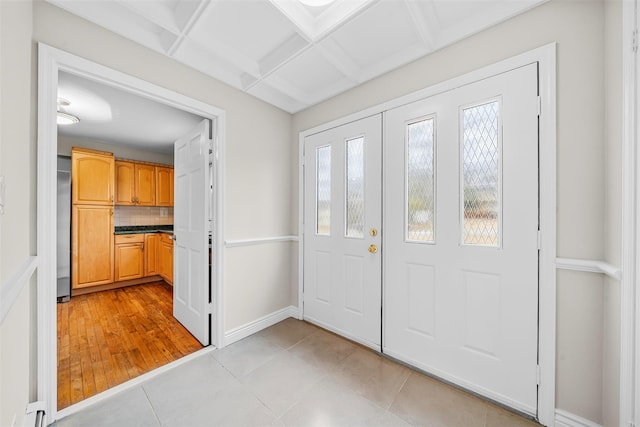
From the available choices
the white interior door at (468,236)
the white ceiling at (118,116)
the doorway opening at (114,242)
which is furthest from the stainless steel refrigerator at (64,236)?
the white interior door at (468,236)

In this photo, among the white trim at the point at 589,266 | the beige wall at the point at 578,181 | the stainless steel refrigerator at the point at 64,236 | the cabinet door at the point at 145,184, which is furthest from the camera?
the cabinet door at the point at 145,184

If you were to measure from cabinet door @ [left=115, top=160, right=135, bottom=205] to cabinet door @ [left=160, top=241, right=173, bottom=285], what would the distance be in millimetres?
958

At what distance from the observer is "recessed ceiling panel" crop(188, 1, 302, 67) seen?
161 cm

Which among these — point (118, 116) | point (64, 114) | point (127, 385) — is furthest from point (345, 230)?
point (64, 114)

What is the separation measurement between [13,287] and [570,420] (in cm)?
260

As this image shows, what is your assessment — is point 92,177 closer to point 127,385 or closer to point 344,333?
point 127,385

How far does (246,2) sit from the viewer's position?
62.1 inches

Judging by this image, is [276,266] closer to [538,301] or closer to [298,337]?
[298,337]

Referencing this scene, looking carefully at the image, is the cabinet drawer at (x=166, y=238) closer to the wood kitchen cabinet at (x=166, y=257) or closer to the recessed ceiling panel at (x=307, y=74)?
the wood kitchen cabinet at (x=166, y=257)

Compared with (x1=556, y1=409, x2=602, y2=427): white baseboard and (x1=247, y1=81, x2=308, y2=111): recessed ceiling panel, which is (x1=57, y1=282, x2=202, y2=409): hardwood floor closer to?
(x1=247, y1=81, x2=308, y2=111): recessed ceiling panel

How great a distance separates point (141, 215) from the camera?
490cm

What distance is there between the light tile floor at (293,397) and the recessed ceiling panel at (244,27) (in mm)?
2455

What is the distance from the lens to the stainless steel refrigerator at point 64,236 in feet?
11.3

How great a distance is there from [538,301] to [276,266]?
2.22 meters
